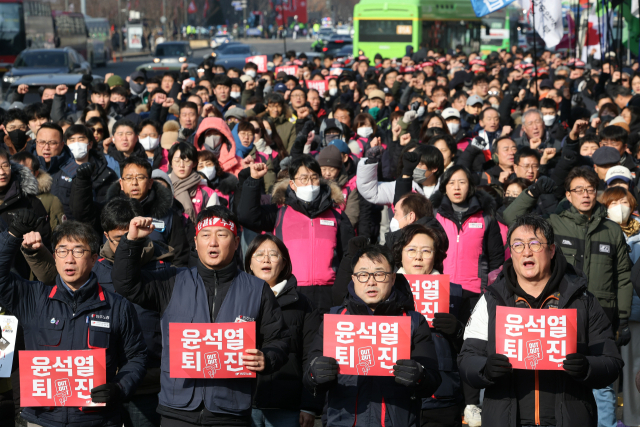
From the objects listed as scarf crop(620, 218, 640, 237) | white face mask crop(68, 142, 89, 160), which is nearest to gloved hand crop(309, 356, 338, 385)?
scarf crop(620, 218, 640, 237)

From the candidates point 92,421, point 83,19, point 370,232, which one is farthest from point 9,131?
point 83,19

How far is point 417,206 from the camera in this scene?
5734 mm

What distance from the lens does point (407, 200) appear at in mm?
5785

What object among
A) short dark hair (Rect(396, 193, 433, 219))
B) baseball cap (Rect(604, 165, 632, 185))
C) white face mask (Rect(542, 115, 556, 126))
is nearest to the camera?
short dark hair (Rect(396, 193, 433, 219))

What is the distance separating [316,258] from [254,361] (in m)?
2.18

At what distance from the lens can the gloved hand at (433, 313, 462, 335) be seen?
188 inches

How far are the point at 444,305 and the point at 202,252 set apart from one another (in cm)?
143

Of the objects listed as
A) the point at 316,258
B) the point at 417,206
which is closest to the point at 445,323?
the point at 417,206

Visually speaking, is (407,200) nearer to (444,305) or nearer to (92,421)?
(444,305)

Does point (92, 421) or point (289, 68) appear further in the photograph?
point (289, 68)

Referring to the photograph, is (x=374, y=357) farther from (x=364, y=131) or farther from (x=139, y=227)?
(x=364, y=131)

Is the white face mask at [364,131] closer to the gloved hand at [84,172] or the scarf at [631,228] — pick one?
the scarf at [631,228]

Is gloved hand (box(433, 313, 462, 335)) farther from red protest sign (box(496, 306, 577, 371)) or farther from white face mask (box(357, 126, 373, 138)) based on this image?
white face mask (box(357, 126, 373, 138))

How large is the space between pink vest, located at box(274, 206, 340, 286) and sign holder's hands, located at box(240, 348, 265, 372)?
2104mm
